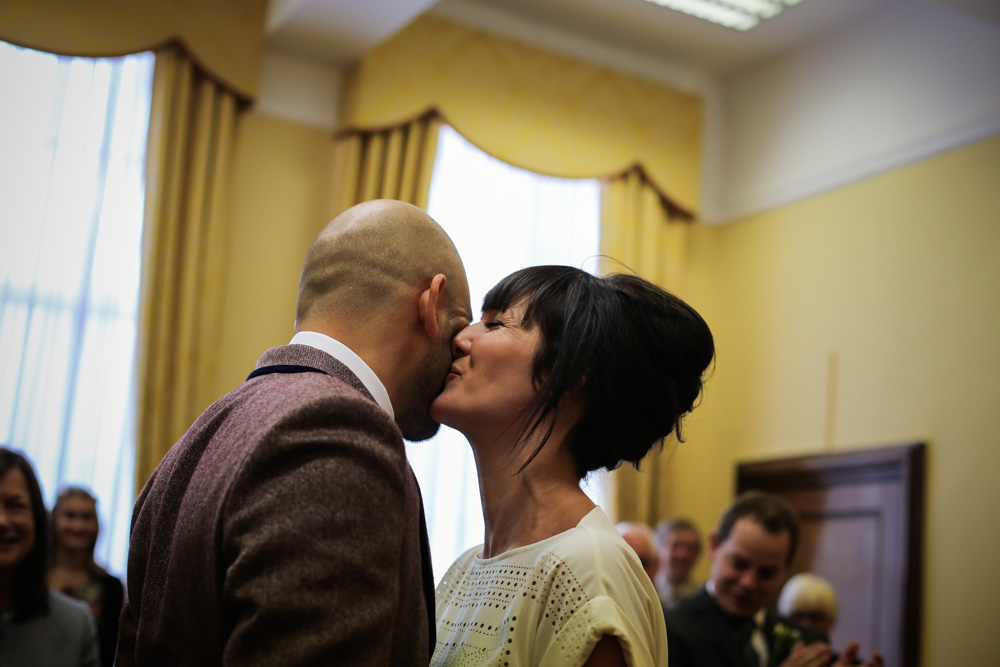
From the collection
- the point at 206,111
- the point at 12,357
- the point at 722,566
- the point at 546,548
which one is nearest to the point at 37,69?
the point at 206,111

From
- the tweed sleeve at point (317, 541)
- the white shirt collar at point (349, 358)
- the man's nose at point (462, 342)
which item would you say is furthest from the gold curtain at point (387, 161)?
the tweed sleeve at point (317, 541)

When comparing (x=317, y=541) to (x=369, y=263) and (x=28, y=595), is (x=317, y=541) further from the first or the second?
(x=28, y=595)

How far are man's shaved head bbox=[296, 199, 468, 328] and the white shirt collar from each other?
7cm

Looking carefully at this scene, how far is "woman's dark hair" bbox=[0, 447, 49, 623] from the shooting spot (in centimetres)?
318

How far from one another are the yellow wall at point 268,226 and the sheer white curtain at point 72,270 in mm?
580

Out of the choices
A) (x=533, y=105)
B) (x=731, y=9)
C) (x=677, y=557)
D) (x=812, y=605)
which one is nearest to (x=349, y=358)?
(x=812, y=605)

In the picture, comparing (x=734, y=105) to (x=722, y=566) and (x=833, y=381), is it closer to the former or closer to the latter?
(x=833, y=381)

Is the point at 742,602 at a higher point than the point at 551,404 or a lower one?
lower

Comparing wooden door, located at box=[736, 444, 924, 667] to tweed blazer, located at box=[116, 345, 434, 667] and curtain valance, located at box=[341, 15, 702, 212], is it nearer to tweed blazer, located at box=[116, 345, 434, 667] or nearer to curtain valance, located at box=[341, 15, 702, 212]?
curtain valance, located at box=[341, 15, 702, 212]

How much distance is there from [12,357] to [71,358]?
29 centimetres

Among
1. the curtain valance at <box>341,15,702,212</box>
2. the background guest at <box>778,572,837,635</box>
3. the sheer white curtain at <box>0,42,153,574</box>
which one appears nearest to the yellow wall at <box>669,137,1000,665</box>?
the curtain valance at <box>341,15,702,212</box>

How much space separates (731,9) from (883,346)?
239cm

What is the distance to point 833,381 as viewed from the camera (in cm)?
616

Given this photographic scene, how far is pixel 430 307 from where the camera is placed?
170 cm
